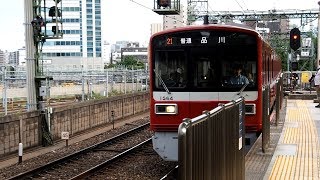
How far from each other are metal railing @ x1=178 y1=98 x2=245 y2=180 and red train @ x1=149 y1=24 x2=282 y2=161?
305 cm

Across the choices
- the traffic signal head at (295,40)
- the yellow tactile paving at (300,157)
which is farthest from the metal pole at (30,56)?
the traffic signal head at (295,40)

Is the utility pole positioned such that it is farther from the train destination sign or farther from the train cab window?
the train destination sign

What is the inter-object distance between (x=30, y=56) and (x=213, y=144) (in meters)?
11.6

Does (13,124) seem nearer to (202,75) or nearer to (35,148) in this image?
(35,148)

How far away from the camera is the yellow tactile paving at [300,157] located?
22.9ft

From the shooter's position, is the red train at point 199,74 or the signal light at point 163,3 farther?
the signal light at point 163,3

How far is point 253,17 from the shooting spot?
160 feet

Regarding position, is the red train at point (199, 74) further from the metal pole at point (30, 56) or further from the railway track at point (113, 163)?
the metal pole at point (30, 56)

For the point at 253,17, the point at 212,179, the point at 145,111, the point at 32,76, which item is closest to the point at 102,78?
the point at 145,111

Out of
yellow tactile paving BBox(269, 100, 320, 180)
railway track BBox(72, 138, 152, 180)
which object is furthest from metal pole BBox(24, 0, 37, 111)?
yellow tactile paving BBox(269, 100, 320, 180)

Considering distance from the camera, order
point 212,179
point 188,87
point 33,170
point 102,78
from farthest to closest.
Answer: point 102,78 < point 33,170 < point 188,87 < point 212,179

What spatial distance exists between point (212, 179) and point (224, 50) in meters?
5.27

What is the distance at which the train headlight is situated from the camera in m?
9.12

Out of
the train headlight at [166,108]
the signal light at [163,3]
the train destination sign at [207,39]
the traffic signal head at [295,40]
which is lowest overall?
the train headlight at [166,108]
